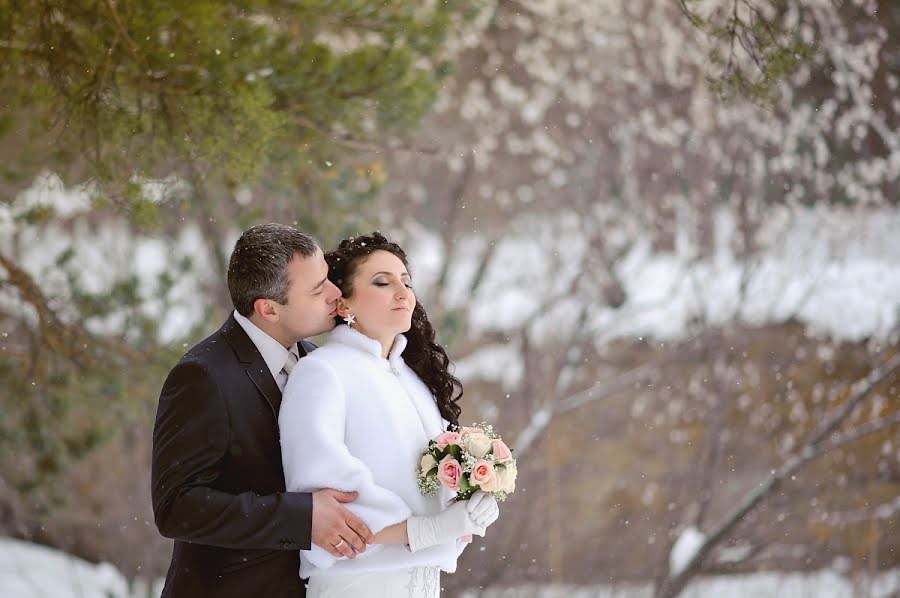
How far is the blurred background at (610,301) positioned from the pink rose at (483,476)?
378cm

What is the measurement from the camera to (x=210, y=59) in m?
3.81

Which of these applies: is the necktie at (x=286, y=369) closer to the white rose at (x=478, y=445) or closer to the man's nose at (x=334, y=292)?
the man's nose at (x=334, y=292)

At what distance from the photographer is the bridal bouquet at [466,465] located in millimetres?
2158

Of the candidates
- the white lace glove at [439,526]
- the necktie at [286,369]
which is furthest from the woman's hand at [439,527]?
the necktie at [286,369]

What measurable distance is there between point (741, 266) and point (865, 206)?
3.70 ft

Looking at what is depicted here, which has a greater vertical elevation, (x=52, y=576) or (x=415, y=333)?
(x=52, y=576)

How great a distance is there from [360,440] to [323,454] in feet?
0.47

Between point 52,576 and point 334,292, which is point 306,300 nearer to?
point 334,292

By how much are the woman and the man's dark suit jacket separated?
7 centimetres

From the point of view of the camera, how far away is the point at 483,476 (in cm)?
215

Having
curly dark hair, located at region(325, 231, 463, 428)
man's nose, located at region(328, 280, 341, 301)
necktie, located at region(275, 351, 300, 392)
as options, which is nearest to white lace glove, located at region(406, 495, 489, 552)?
curly dark hair, located at region(325, 231, 463, 428)

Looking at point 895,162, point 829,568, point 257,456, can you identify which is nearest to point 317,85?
point 257,456

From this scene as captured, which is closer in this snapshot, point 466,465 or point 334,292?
point 466,465

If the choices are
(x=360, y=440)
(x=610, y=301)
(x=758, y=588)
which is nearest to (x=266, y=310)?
(x=360, y=440)
